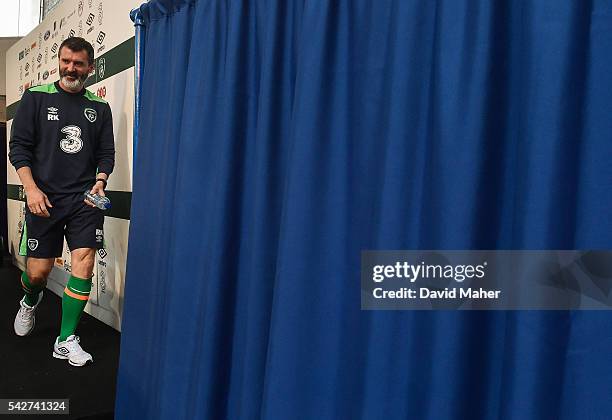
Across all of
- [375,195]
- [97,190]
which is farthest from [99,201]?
[375,195]

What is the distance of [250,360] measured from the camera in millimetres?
1166

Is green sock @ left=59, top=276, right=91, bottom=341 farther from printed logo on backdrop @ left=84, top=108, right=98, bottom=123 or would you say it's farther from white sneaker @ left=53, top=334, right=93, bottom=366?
printed logo on backdrop @ left=84, top=108, right=98, bottom=123

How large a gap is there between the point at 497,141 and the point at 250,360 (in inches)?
28.0

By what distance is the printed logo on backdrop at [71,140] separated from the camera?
7.88 feet

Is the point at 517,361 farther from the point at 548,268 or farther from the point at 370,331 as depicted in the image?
the point at 370,331

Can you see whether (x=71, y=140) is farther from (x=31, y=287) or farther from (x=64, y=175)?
(x=31, y=287)

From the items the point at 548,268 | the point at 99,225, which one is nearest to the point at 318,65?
the point at 548,268

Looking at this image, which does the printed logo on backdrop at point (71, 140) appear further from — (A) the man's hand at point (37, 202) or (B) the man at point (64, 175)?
(A) the man's hand at point (37, 202)

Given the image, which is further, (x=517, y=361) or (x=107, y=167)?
(x=107, y=167)

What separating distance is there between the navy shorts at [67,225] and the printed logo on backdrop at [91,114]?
372mm

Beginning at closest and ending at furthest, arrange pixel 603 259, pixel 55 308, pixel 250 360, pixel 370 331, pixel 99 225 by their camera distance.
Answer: pixel 603 259
pixel 370 331
pixel 250 360
pixel 99 225
pixel 55 308

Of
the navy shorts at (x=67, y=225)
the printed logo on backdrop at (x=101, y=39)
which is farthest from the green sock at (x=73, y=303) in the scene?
the printed logo on backdrop at (x=101, y=39)

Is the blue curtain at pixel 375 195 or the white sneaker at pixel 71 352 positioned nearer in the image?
the blue curtain at pixel 375 195

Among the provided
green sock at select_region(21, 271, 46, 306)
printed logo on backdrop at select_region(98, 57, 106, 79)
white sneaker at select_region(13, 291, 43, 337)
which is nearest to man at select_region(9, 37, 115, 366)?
green sock at select_region(21, 271, 46, 306)
